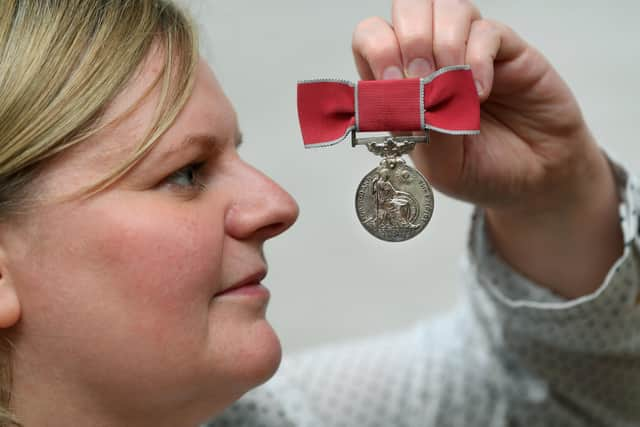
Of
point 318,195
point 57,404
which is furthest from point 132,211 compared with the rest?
point 318,195

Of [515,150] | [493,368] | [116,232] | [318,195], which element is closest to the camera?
[116,232]

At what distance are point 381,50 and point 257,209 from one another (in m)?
0.24

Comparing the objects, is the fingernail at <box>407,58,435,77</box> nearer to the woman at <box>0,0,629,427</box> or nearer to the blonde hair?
the woman at <box>0,0,629,427</box>

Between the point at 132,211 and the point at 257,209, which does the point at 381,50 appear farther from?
the point at 132,211

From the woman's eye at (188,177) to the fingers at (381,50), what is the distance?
242mm

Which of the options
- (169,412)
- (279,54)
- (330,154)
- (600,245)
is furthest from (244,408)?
(279,54)

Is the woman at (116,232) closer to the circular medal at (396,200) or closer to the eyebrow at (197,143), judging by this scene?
the eyebrow at (197,143)

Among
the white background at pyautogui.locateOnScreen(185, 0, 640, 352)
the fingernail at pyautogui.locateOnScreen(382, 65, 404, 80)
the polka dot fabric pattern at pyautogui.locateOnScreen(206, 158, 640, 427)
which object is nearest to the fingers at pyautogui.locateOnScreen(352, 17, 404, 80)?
the fingernail at pyautogui.locateOnScreen(382, 65, 404, 80)

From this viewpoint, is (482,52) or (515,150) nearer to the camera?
(482,52)

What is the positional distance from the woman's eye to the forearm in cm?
54

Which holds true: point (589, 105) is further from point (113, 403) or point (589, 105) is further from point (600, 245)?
point (113, 403)

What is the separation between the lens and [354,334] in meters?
2.03

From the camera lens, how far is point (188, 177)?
3.00ft

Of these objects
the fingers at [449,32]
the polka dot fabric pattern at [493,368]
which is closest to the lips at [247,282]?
the fingers at [449,32]
